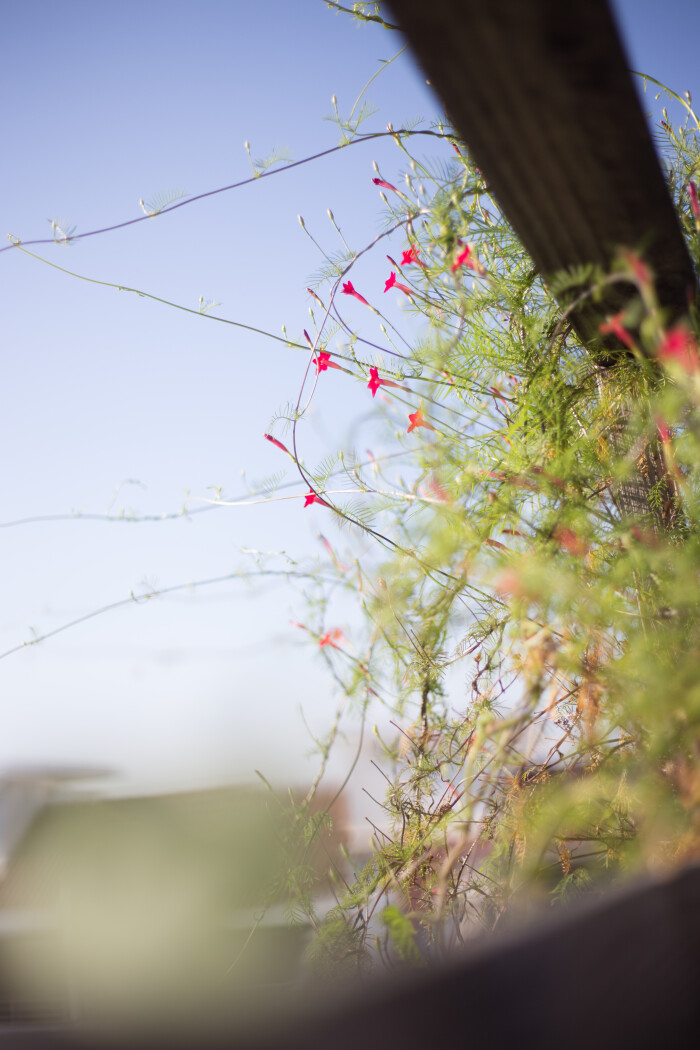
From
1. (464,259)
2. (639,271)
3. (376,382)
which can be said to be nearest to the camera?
(639,271)

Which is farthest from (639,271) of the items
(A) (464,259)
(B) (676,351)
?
(A) (464,259)

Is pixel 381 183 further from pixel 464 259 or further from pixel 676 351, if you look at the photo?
pixel 676 351

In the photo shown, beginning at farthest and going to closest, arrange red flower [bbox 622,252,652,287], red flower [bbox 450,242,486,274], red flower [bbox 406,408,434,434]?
red flower [bbox 406,408,434,434] < red flower [bbox 450,242,486,274] < red flower [bbox 622,252,652,287]

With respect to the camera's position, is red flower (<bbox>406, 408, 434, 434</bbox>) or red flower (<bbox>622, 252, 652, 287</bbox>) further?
red flower (<bbox>406, 408, 434, 434</bbox>)

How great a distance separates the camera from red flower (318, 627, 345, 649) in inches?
32.8

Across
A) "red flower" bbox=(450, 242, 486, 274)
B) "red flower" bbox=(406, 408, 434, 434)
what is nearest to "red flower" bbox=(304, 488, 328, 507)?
"red flower" bbox=(406, 408, 434, 434)

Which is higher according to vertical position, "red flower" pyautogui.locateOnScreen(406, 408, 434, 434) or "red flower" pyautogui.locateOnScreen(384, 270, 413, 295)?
"red flower" pyautogui.locateOnScreen(384, 270, 413, 295)

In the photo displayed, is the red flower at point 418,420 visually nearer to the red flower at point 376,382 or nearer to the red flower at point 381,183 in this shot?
the red flower at point 376,382

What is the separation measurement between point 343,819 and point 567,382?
71 cm

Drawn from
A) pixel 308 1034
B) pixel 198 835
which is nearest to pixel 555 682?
pixel 308 1034

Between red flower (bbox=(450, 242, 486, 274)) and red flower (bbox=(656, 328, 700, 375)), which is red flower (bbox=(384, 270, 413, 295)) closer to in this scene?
red flower (bbox=(450, 242, 486, 274))

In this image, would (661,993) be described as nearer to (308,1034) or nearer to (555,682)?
(308,1034)

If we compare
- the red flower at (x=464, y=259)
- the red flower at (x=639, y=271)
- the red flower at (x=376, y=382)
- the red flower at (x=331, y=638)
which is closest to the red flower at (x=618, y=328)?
the red flower at (x=639, y=271)

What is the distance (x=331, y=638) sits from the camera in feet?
2.74
